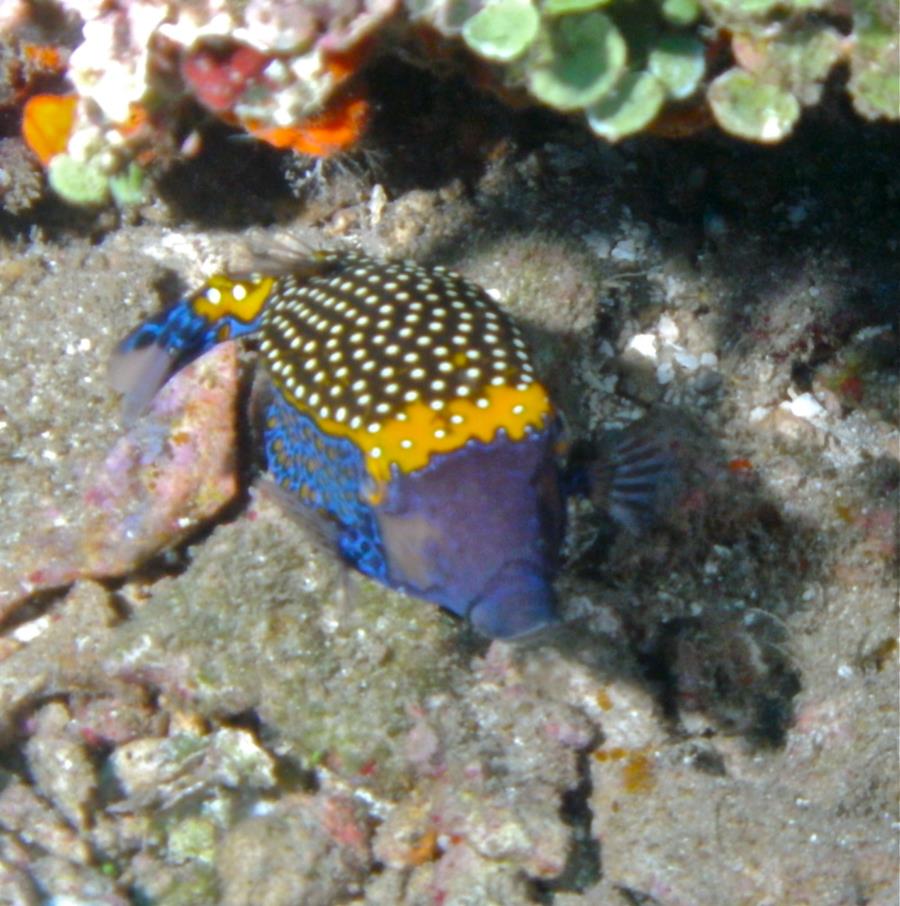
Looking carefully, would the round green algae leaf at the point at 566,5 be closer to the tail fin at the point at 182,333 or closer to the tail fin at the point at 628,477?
the tail fin at the point at 628,477

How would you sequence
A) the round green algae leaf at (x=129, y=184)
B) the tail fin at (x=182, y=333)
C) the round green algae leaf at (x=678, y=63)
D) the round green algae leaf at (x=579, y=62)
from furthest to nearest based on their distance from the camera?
the round green algae leaf at (x=129, y=184), the tail fin at (x=182, y=333), the round green algae leaf at (x=678, y=63), the round green algae leaf at (x=579, y=62)

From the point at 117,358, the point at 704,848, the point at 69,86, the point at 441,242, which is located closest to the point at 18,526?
the point at 117,358

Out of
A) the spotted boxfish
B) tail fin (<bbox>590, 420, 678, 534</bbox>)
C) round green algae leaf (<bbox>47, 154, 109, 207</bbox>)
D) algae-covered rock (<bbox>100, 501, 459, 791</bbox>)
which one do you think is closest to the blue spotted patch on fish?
the spotted boxfish

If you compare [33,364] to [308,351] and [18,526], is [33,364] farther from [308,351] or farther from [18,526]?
[308,351]

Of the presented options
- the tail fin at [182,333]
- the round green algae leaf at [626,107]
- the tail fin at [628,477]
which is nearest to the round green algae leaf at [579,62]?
the round green algae leaf at [626,107]

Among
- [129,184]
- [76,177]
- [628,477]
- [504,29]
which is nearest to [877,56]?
[504,29]

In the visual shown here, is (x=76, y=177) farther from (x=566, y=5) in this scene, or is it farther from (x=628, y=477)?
(x=628, y=477)
